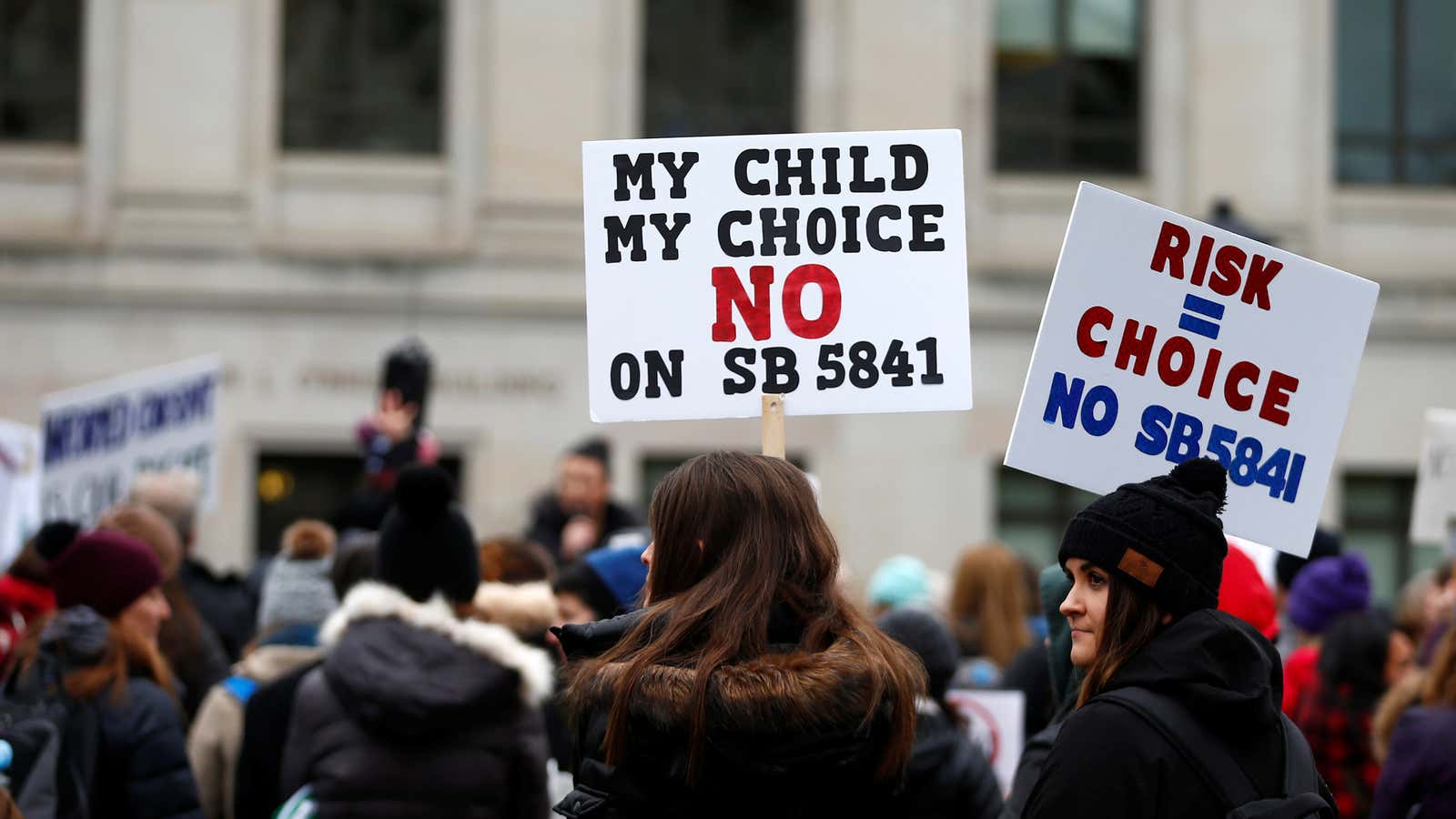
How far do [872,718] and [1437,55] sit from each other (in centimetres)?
1696

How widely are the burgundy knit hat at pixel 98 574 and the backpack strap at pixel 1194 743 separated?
2.95 metres

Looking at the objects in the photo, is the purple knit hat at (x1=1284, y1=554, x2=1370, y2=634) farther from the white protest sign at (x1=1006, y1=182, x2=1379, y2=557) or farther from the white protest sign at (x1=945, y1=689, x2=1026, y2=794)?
the white protest sign at (x1=1006, y1=182, x2=1379, y2=557)

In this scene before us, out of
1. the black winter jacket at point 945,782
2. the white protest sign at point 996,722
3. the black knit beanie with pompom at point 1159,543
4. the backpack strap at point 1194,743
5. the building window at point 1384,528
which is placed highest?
the black knit beanie with pompom at point 1159,543

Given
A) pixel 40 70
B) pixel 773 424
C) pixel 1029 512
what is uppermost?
pixel 40 70

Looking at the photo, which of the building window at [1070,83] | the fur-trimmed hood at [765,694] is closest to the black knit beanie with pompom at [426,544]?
the fur-trimmed hood at [765,694]

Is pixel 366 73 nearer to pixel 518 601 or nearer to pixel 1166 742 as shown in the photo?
pixel 518 601

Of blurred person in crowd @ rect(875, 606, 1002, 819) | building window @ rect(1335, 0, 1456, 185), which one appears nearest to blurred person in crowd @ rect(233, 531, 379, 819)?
blurred person in crowd @ rect(875, 606, 1002, 819)

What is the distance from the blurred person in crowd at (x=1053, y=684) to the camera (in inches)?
173

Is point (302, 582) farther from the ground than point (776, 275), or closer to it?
closer to it

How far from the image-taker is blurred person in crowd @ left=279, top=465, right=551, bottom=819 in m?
4.91

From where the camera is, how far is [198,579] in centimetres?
808

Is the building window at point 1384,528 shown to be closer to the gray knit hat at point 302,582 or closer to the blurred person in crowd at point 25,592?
the gray knit hat at point 302,582

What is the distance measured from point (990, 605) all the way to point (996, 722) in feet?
7.44

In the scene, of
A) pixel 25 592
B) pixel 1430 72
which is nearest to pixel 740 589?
pixel 25 592
